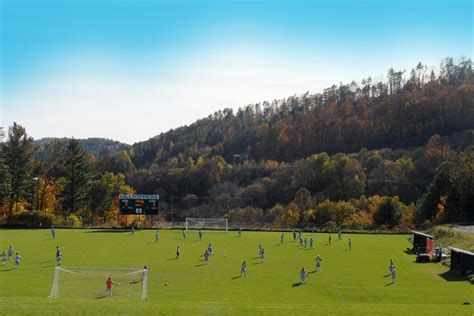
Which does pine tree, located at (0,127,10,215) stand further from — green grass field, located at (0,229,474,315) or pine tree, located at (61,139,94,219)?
green grass field, located at (0,229,474,315)

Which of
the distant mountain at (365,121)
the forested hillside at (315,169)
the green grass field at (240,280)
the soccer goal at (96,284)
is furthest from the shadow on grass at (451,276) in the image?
the distant mountain at (365,121)

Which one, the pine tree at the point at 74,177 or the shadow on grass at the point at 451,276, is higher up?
the pine tree at the point at 74,177

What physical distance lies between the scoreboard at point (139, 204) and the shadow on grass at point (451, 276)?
40257mm

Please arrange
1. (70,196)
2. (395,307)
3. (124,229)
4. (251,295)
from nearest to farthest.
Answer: (395,307) < (251,295) < (124,229) < (70,196)

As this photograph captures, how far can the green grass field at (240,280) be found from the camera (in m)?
20.3

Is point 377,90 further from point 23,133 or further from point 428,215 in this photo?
point 23,133

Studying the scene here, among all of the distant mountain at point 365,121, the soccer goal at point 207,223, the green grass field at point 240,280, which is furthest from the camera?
the distant mountain at point 365,121

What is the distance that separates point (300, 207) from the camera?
4028 inches

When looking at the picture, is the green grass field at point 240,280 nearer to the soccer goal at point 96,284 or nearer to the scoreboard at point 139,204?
the soccer goal at point 96,284

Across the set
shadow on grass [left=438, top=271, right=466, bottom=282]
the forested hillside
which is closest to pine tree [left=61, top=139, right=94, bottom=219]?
the forested hillside

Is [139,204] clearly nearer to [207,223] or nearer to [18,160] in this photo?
[207,223]

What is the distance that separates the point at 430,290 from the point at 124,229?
48500 millimetres

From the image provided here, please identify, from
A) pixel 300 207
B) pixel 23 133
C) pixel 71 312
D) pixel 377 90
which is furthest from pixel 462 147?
pixel 71 312

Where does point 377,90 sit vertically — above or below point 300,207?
above
